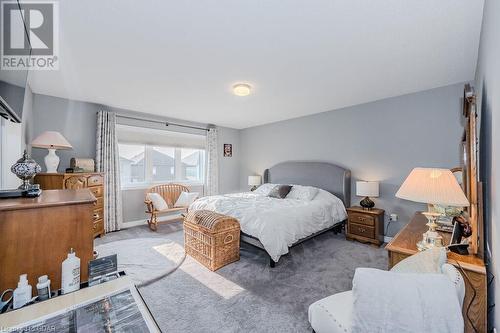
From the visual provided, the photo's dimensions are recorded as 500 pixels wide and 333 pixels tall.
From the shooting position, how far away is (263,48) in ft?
7.27

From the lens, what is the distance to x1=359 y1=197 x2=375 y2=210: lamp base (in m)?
3.74

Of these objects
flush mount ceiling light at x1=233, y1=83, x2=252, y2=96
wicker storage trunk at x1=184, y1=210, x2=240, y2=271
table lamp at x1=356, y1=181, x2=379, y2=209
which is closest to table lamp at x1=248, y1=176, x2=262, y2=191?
table lamp at x1=356, y1=181, x2=379, y2=209

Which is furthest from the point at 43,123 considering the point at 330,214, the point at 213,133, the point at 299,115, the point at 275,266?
the point at 330,214

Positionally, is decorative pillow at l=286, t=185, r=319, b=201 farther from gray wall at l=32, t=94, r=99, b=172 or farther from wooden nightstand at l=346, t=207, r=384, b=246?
gray wall at l=32, t=94, r=99, b=172

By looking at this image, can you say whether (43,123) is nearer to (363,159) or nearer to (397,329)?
(397,329)

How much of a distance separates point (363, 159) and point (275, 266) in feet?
8.51

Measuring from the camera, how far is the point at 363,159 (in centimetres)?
404

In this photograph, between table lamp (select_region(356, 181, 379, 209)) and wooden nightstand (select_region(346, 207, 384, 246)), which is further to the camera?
table lamp (select_region(356, 181, 379, 209))

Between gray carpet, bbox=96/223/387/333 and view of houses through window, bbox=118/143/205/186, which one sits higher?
view of houses through window, bbox=118/143/205/186

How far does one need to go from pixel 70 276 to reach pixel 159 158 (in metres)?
4.50

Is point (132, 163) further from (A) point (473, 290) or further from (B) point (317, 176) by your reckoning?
(A) point (473, 290)

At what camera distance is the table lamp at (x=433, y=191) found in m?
1.48

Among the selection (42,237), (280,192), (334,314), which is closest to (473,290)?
(334,314)

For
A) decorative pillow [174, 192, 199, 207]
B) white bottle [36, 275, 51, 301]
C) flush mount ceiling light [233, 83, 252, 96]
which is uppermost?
flush mount ceiling light [233, 83, 252, 96]
